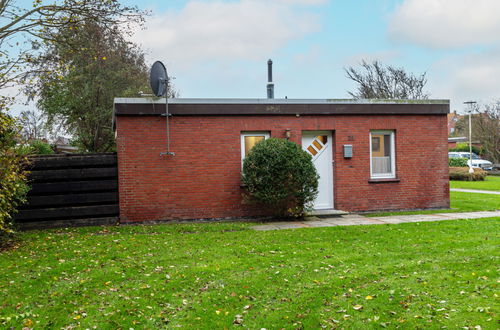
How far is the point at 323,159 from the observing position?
44.0 feet

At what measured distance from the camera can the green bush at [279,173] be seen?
1139 centimetres

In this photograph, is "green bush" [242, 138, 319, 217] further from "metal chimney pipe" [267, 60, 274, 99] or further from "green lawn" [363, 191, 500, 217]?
"metal chimney pipe" [267, 60, 274, 99]

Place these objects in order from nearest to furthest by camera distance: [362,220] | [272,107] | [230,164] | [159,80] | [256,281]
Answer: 1. [256,281]
2. [362,220]
3. [159,80]
4. [230,164]
5. [272,107]

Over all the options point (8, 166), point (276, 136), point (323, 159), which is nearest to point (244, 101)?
point (276, 136)

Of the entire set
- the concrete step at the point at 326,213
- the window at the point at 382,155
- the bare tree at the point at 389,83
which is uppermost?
the bare tree at the point at 389,83

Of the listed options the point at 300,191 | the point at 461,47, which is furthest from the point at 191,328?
the point at 461,47

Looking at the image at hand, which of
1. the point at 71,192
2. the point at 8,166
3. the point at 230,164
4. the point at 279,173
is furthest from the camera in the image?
the point at 230,164

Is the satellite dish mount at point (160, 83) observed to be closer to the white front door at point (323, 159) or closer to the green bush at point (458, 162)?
the white front door at point (323, 159)

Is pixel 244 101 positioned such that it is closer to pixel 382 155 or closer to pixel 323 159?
pixel 323 159

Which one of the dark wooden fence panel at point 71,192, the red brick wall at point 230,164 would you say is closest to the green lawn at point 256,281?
the dark wooden fence panel at point 71,192

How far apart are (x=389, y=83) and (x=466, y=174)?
1951 centimetres

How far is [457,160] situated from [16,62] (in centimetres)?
3182

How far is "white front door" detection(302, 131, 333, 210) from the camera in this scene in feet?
43.7

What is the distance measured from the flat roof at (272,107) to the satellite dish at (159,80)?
1.08ft
